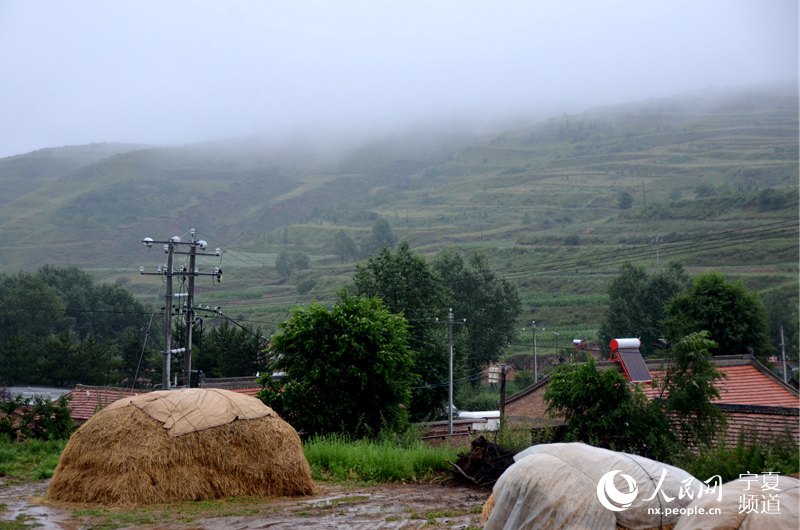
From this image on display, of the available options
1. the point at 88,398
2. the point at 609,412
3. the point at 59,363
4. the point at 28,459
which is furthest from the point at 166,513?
the point at 59,363

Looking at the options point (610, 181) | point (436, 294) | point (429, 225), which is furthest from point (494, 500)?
point (610, 181)

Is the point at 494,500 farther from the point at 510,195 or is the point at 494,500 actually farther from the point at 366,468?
the point at 510,195

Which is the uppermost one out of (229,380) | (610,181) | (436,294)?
(610,181)

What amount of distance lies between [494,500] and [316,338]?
14.6 metres

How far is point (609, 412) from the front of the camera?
17.4 metres

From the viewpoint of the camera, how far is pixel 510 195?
180 m

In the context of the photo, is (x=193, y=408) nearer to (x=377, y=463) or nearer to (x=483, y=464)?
(x=377, y=463)

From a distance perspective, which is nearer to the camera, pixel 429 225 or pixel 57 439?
pixel 57 439

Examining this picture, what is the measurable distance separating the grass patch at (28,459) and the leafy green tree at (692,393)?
41.6ft

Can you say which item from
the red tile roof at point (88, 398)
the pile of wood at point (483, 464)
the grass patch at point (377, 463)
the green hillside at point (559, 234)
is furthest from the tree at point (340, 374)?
the green hillside at point (559, 234)

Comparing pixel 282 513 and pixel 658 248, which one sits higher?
pixel 658 248

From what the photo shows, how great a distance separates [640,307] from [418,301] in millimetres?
23835

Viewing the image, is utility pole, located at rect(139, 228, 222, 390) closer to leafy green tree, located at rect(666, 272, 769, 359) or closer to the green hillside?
leafy green tree, located at rect(666, 272, 769, 359)

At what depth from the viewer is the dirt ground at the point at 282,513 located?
11430 mm
